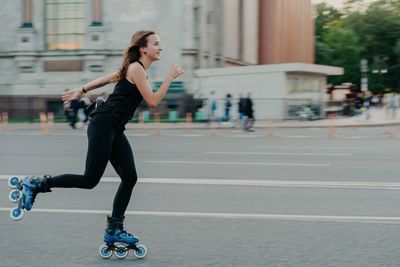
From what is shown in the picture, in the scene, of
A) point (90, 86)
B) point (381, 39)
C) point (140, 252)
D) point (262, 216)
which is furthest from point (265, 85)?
point (381, 39)

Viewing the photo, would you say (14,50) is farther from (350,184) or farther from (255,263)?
(255,263)

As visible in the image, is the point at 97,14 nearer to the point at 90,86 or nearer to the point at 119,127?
the point at 90,86

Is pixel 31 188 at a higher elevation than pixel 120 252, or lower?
higher

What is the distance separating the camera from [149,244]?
5797 millimetres

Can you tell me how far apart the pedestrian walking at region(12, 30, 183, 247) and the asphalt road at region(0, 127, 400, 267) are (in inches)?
18.5

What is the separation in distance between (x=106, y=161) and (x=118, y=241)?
0.60 metres

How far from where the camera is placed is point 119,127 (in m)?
5.18

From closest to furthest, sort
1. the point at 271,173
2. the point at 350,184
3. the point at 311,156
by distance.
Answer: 1. the point at 350,184
2. the point at 271,173
3. the point at 311,156

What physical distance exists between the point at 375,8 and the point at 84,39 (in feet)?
187

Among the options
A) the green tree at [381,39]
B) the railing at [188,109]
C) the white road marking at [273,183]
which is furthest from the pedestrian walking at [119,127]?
the green tree at [381,39]

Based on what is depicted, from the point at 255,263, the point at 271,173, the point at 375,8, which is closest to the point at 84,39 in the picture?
the point at 271,173

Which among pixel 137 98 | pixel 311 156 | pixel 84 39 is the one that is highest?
pixel 84 39

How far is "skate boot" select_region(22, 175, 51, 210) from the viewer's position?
5.23 metres

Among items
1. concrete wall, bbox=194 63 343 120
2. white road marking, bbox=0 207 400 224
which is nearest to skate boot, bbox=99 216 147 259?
white road marking, bbox=0 207 400 224
